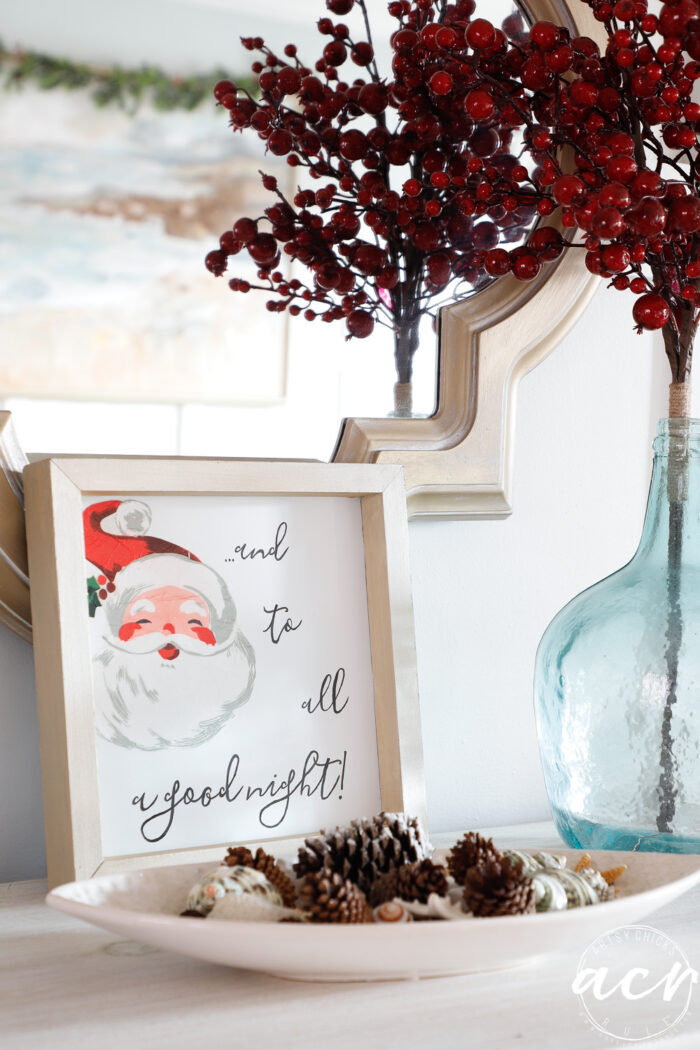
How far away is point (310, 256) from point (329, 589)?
240mm

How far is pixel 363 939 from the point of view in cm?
43

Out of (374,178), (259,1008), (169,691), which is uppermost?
(374,178)

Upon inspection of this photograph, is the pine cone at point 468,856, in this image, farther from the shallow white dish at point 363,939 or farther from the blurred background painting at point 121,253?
the blurred background painting at point 121,253

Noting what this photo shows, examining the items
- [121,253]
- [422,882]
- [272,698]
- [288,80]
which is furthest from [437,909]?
[288,80]

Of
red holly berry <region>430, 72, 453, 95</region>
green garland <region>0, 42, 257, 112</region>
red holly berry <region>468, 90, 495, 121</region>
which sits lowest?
red holly berry <region>468, 90, 495, 121</region>

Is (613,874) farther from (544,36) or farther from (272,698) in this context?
(544,36)

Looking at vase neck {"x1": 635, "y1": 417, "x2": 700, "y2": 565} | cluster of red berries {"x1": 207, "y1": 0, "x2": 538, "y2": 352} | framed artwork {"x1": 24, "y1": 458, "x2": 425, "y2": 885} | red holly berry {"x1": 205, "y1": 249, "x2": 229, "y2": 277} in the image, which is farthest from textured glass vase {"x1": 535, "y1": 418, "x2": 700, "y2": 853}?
red holly berry {"x1": 205, "y1": 249, "x2": 229, "y2": 277}

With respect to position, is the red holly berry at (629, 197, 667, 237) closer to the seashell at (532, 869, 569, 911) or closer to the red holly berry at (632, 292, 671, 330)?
the red holly berry at (632, 292, 671, 330)

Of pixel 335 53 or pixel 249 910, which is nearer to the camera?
pixel 249 910

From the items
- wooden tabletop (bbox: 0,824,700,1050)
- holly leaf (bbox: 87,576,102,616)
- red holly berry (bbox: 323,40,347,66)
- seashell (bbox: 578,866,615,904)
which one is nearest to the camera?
wooden tabletop (bbox: 0,824,700,1050)

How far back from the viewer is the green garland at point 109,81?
64 cm

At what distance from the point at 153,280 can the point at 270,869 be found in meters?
0.38

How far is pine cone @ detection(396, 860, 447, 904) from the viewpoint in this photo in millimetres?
482

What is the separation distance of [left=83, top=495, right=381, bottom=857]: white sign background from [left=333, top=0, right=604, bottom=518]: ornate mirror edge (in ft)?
0.21
